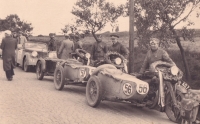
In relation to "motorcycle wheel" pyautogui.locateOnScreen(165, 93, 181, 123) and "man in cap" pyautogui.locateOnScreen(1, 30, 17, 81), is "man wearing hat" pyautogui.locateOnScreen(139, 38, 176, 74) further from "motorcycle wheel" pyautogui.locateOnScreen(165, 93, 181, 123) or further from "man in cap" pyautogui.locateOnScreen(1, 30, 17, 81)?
"man in cap" pyautogui.locateOnScreen(1, 30, 17, 81)

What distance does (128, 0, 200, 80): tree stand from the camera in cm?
1611

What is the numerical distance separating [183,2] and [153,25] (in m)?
1.95

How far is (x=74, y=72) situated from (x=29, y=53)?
6830 mm

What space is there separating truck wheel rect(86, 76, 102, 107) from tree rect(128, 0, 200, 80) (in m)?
9.03

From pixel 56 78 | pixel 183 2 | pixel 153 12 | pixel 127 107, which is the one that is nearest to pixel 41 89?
pixel 56 78

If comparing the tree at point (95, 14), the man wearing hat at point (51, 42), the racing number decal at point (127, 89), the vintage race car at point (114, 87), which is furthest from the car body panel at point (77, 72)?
the tree at point (95, 14)

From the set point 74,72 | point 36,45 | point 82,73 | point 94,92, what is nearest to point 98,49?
point 74,72

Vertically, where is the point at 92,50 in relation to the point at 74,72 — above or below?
above

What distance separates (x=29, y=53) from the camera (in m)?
15.7

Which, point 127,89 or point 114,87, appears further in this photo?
point 114,87

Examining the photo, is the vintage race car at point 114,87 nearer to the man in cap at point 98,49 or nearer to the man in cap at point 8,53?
→ the man in cap at point 98,49

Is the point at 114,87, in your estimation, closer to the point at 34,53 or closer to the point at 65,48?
the point at 65,48

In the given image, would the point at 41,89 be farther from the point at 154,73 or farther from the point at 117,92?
the point at 154,73

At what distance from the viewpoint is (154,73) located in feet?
Answer: 23.0
